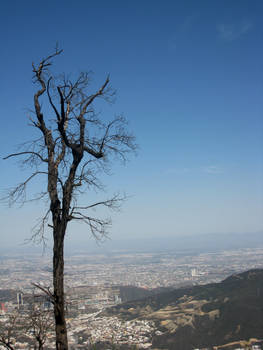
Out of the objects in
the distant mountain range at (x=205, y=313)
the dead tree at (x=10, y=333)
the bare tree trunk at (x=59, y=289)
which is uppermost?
the bare tree trunk at (x=59, y=289)

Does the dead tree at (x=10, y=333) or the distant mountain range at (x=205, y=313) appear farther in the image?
the distant mountain range at (x=205, y=313)

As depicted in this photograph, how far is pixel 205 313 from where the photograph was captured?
25828mm

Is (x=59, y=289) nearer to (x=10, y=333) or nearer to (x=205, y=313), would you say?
(x=10, y=333)

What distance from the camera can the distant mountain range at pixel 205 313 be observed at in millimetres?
19859

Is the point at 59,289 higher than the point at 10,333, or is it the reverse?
the point at 59,289

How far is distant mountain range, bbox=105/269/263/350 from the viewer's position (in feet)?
65.2

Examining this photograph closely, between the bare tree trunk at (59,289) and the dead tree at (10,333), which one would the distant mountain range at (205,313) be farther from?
the bare tree trunk at (59,289)

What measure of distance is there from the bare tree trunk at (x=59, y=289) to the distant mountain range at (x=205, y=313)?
17.1 meters

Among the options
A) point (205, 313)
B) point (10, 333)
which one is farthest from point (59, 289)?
point (205, 313)

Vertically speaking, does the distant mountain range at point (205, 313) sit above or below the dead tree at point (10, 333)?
below

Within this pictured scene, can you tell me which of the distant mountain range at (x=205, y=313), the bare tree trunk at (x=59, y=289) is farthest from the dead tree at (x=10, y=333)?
the distant mountain range at (x=205, y=313)

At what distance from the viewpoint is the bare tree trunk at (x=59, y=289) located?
3658 millimetres

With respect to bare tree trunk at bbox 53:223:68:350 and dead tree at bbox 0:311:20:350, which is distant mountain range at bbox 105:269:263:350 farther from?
bare tree trunk at bbox 53:223:68:350

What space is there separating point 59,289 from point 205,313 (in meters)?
25.5
